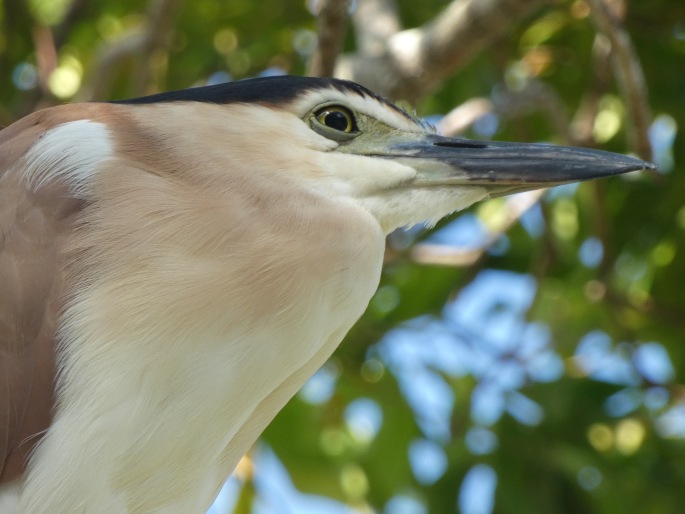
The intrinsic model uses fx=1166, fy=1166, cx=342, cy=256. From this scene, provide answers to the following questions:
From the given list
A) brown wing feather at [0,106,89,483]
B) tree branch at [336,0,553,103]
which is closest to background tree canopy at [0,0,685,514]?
tree branch at [336,0,553,103]

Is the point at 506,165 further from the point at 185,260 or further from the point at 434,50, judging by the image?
the point at 434,50

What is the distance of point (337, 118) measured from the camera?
2.54 m

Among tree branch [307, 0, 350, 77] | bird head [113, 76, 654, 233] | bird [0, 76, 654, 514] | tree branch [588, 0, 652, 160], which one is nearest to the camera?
bird [0, 76, 654, 514]

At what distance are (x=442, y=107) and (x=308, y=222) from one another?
2.26m

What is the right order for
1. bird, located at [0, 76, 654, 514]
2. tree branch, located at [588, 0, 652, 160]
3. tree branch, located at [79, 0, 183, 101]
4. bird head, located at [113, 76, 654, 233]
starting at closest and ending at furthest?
1. bird, located at [0, 76, 654, 514]
2. bird head, located at [113, 76, 654, 233]
3. tree branch, located at [588, 0, 652, 160]
4. tree branch, located at [79, 0, 183, 101]

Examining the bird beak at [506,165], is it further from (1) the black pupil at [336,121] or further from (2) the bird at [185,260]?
(1) the black pupil at [336,121]

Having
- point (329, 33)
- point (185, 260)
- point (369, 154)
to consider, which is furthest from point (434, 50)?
point (185, 260)

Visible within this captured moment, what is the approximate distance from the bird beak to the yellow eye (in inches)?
4.1

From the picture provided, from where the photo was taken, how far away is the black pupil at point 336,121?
2.53m

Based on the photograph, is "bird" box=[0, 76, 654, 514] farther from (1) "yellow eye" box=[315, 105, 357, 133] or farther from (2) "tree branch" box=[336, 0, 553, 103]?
(2) "tree branch" box=[336, 0, 553, 103]

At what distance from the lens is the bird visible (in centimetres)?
213

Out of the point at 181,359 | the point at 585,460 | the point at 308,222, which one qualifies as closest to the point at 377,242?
the point at 308,222

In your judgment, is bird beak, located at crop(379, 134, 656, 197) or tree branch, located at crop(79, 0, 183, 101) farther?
tree branch, located at crop(79, 0, 183, 101)

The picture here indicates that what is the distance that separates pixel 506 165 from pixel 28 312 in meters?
1.05
